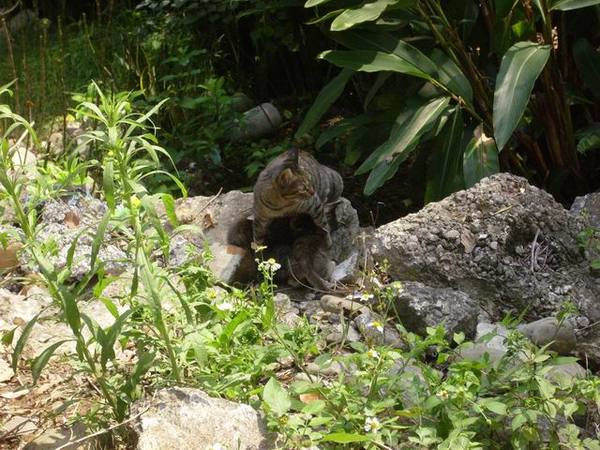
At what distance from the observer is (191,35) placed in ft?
24.9

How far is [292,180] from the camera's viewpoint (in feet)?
13.0

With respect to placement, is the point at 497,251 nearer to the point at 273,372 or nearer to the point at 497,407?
the point at 273,372

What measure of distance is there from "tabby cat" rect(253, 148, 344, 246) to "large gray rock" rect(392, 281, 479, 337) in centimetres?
65

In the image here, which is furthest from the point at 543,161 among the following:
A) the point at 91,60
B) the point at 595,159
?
the point at 91,60

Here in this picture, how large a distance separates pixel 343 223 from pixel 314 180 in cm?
32

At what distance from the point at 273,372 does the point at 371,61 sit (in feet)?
6.59

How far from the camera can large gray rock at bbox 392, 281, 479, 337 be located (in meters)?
3.49

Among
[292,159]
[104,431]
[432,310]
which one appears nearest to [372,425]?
[104,431]

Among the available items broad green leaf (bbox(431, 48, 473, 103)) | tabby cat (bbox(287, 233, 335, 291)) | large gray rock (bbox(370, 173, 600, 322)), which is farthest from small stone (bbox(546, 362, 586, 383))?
broad green leaf (bbox(431, 48, 473, 103))

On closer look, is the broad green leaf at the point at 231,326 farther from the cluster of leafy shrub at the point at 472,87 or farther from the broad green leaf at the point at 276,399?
the cluster of leafy shrub at the point at 472,87

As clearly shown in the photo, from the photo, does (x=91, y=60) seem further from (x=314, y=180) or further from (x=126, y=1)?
(x=314, y=180)

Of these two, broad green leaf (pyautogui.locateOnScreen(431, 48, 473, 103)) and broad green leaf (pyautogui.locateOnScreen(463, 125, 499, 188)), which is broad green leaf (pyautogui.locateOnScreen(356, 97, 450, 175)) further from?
broad green leaf (pyautogui.locateOnScreen(463, 125, 499, 188))

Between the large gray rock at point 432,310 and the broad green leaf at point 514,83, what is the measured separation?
96 cm

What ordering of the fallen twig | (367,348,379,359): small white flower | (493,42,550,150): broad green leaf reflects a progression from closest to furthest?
the fallen twig → (367,348,379,359): small white flower → (493,42,550,150): broad green leaf
